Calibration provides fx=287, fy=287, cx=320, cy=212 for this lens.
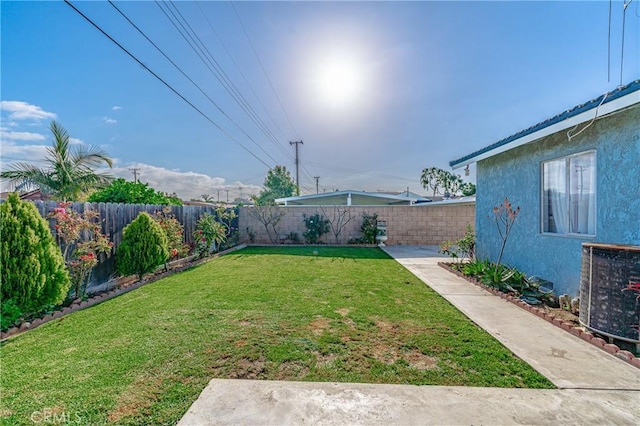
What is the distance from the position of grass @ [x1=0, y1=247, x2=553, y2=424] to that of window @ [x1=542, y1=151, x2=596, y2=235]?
2.65 meters

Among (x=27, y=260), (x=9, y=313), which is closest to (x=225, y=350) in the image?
(x=9, y=313)

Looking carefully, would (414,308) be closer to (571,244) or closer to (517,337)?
(517,337)

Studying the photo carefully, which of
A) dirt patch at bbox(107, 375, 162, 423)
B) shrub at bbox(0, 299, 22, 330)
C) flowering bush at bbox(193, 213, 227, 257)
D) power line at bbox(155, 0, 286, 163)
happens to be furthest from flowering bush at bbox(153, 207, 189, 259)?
power line at bbox(155, 0, 286, 163)

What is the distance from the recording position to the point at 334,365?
9.97ft

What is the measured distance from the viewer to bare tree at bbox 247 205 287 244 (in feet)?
47.8

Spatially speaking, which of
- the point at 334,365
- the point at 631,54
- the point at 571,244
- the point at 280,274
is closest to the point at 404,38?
the point at 631,54

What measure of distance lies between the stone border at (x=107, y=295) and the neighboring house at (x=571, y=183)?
845 centimetres

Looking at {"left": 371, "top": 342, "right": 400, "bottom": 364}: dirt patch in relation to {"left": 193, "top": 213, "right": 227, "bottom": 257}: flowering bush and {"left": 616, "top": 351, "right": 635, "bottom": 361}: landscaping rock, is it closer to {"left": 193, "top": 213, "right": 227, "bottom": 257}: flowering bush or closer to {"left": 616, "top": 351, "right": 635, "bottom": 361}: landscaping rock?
{"left": 616, "top": 351, "right": 635, "bottom": 361}: landscaping rock

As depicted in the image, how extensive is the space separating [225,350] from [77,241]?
428cm

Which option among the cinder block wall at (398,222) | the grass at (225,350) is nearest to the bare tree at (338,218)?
the cinder block wall at (398,222)

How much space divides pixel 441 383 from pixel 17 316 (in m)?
5.45

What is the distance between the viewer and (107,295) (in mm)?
5672

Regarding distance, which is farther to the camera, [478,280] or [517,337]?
[478,280]

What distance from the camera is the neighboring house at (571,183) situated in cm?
396
